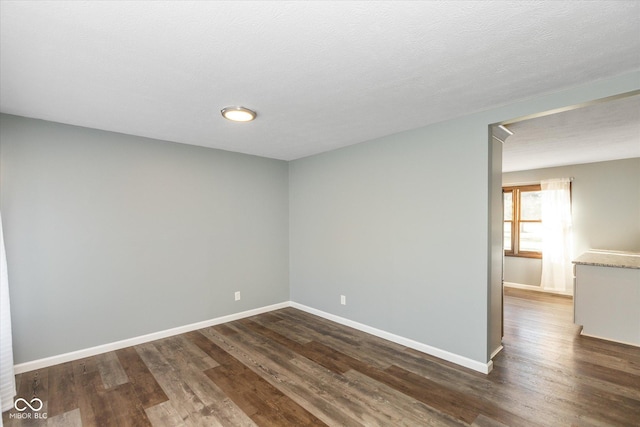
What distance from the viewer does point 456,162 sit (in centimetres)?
296

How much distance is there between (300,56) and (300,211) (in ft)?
10.3

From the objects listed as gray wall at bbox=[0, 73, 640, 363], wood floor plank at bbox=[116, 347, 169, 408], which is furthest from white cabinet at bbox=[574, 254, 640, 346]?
wood floor plank at bbox=[116, 347, 169, 408]

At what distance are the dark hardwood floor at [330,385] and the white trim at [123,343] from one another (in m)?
0.09

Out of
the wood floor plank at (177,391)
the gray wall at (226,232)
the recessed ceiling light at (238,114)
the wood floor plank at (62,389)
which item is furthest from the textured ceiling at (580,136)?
the wood floor plank at (62,389)

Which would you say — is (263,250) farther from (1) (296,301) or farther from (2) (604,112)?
(2) (604,112)

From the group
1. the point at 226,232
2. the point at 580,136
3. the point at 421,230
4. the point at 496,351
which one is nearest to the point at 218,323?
the point at 226,232

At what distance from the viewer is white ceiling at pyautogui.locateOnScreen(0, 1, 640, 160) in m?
1.43

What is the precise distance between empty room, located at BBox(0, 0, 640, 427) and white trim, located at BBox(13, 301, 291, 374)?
2cm

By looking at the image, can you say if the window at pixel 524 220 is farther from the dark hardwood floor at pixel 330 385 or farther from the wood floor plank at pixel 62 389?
the wood floor plank at pixel 62 389

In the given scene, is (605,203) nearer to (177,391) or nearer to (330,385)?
(330,385)

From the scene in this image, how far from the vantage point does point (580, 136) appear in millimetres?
3637

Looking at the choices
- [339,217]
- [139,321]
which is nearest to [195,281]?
[139,321]

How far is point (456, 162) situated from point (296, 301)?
10.7 ft

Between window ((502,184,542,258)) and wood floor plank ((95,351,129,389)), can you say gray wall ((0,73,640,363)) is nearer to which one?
wood floor plank ((95,351,129,389))
